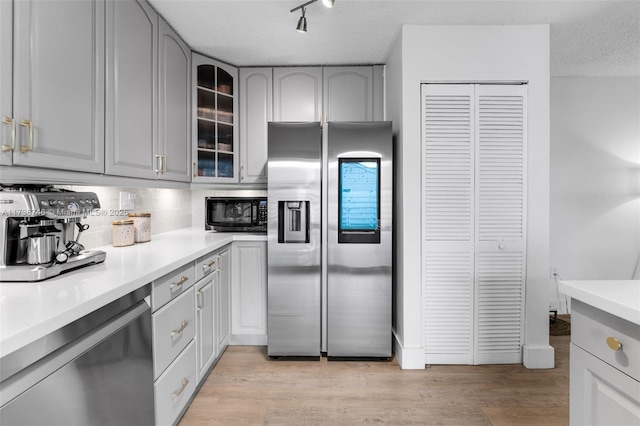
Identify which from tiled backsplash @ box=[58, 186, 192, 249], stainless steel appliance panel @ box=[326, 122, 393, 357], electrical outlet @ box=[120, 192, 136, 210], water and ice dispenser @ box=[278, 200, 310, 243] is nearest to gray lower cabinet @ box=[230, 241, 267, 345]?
water and ice dispenser @ box=[278, 200, 310, 243]

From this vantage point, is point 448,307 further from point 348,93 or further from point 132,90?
point 132,90

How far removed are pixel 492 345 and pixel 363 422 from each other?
122cm

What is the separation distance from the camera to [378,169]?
2.40 meters

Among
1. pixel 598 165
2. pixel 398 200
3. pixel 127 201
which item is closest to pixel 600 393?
pixel 398 200

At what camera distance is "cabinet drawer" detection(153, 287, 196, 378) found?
143cm

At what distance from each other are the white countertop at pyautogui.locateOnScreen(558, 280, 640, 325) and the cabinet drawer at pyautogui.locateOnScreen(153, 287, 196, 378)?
5.25 feet

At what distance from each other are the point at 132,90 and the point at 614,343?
7.76 ft

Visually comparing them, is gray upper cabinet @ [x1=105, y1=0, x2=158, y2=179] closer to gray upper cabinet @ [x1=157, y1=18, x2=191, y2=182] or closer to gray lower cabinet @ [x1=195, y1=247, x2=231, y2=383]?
gray upper cabinet @ [x1=157, y1=18, x2=191, y2=182]

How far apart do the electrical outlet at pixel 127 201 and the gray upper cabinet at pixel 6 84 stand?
1123mm

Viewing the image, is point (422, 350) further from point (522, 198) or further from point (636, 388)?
point (636, 388)

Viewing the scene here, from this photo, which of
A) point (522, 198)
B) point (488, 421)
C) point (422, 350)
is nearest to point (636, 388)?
point (488, 421)

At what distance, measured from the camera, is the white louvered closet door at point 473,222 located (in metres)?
2.34

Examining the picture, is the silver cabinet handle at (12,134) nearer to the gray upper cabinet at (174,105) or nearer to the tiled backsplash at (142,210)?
the tiled backsplash at (142,210)

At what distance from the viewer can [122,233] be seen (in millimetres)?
2037
